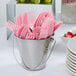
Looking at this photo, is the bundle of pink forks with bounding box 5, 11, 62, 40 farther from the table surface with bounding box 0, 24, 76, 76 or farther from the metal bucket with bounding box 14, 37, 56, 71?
the table surface with bounding box 0, 24, 76, 76

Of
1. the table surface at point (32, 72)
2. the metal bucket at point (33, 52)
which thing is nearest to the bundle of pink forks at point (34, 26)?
the metal bucket at point (33, 52)

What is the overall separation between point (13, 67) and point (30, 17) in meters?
0.17

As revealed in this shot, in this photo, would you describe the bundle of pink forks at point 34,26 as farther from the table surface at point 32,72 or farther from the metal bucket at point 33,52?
the table surface at point 32,72

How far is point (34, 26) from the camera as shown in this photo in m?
0.70

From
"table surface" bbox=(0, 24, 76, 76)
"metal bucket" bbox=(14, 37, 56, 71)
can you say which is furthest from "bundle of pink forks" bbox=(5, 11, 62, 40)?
"table surface" bbox=(0, 24, 76, 76)

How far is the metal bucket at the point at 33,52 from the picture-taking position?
0.69 metres

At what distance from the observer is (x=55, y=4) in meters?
1.21

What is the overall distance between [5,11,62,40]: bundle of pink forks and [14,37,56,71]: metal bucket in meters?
0.01

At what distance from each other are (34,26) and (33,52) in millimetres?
74

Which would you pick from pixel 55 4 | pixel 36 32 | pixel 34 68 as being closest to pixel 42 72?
pixel 34 68

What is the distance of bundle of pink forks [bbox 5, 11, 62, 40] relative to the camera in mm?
673

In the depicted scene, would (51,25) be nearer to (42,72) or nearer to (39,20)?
Result: (39,20)

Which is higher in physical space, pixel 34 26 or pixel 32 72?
pixel 34 26

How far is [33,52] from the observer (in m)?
0.70
